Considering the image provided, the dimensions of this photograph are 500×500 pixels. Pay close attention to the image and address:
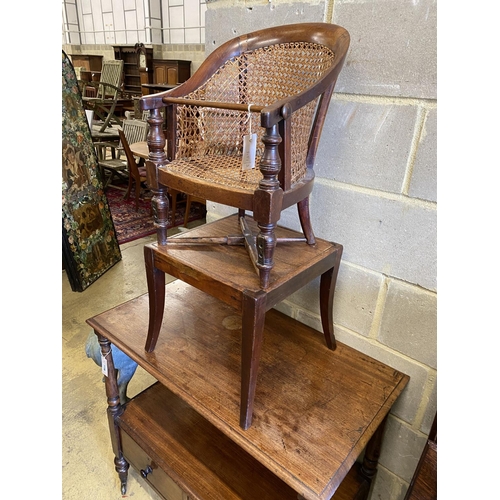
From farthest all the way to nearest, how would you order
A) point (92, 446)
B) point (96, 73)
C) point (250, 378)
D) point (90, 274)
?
point (96, 73), point (90, 274), point (92, 446), point (250, 378)

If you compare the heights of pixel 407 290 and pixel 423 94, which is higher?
pixel 423 94

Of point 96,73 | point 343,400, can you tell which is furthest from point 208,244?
point 96,73

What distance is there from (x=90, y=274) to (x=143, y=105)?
7.08ft

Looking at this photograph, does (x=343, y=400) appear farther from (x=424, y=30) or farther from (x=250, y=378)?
(x=424, y=30)

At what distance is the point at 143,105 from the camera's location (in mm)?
863

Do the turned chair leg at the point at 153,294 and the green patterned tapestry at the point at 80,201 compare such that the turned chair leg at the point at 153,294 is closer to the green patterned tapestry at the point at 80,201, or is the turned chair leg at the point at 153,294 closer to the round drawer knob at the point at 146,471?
the round drawer knob at the point at 146,471

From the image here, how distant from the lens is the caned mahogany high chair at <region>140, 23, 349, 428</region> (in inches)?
29.3

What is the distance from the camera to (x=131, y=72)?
829cm

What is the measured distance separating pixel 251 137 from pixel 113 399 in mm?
1009

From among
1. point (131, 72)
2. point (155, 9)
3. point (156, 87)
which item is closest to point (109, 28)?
point (131, 72)

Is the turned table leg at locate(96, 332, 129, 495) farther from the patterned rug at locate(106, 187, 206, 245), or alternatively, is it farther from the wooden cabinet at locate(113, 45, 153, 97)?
the wooden cabinet at locate(113, 45, 153, 97)

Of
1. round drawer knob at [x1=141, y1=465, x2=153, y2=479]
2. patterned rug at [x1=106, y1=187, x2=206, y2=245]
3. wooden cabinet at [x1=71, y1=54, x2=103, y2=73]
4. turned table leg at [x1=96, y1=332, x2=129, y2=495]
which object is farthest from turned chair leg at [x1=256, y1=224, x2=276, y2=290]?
wooden cabinet at [x1=71, y1=54, x2=103, y2=73]

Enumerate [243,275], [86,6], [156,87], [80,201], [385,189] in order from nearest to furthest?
[243,275] < [385,189] < [80,201] < [156,87] < [86,6]

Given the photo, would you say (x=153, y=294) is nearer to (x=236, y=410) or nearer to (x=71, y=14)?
(x=236, y=410)
